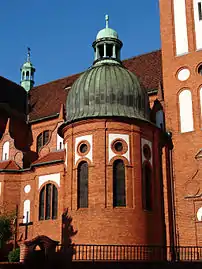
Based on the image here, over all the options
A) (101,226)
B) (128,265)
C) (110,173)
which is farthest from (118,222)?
(128,265)

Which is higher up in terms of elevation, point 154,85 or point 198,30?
point 198,30

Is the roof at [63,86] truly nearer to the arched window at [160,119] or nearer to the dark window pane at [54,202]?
the arched window at [160,119]

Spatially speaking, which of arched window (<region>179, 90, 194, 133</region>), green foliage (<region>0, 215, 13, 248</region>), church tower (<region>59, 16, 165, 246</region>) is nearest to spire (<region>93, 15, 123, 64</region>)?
church tower (<region>59, 16, 165, 246</region>)

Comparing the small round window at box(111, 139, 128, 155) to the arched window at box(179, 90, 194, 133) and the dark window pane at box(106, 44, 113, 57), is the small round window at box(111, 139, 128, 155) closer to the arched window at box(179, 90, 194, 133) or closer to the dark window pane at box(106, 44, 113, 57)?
the arched window at box(179, 90, 194, 133)

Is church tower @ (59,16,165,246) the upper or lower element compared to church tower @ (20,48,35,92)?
lower

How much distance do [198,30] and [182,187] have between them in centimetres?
1008

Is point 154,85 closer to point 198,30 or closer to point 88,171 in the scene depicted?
point 198,30

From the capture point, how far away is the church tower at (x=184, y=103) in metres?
25.1

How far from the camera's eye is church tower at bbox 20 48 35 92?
44.6 m

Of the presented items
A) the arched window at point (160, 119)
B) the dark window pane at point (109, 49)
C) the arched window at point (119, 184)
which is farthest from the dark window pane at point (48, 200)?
the dark window pane at point (109, 49)

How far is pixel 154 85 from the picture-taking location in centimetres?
3097

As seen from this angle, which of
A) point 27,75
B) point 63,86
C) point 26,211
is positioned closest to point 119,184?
point 26,211

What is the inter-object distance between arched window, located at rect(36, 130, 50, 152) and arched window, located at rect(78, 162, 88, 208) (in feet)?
36.3

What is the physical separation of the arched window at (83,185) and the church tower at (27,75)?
20.6m
